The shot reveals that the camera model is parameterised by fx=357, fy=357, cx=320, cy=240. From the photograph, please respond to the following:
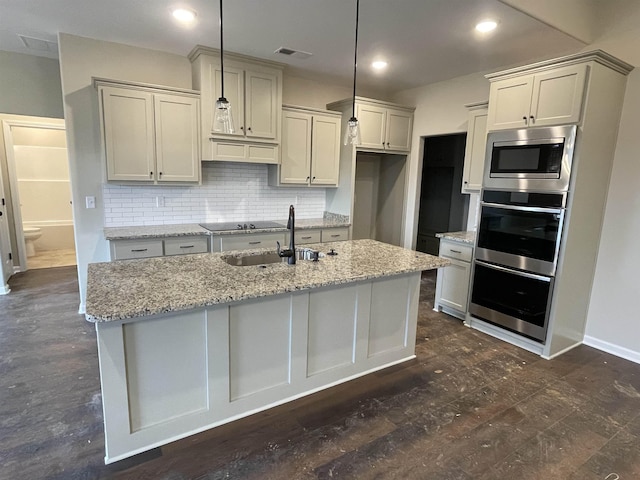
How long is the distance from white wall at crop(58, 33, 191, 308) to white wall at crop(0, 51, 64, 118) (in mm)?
829

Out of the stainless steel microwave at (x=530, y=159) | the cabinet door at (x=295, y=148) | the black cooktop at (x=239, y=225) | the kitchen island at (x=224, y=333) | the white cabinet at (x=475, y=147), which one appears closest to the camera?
the kitchen island at (x=224, y=333)

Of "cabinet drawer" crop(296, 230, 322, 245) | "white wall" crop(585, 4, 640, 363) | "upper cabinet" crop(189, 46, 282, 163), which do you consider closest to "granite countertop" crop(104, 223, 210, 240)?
"upper cabinet" crop(189, 46, 282, 163)

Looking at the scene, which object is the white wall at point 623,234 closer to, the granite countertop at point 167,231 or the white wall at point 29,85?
the granite countertop at point 167,231

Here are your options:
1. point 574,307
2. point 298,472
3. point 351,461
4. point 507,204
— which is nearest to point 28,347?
point 298,472

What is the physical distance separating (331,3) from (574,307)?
3214 millimetres

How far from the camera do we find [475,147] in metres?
3.83

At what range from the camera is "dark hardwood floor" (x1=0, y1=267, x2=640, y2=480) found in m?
1.83

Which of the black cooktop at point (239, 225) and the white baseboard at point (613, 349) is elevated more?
the black cooktop at point (239, 225)

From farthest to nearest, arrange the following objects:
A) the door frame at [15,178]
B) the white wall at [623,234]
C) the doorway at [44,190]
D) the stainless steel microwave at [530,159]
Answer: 1. the doorway at [44,190]
2. the door frame at [15,178]
3. the white wall at [623,234]
4. the stainless steel microwave at [530,159]

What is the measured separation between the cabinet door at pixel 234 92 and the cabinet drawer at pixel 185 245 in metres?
1.12

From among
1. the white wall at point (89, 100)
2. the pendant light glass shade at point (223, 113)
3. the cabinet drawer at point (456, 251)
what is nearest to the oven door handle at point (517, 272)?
the cabinet drawer at point (456, 251)

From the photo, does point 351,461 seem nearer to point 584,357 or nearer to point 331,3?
point 584,357

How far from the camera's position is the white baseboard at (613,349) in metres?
3.05

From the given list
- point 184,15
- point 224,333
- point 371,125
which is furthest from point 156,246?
point 371,125
